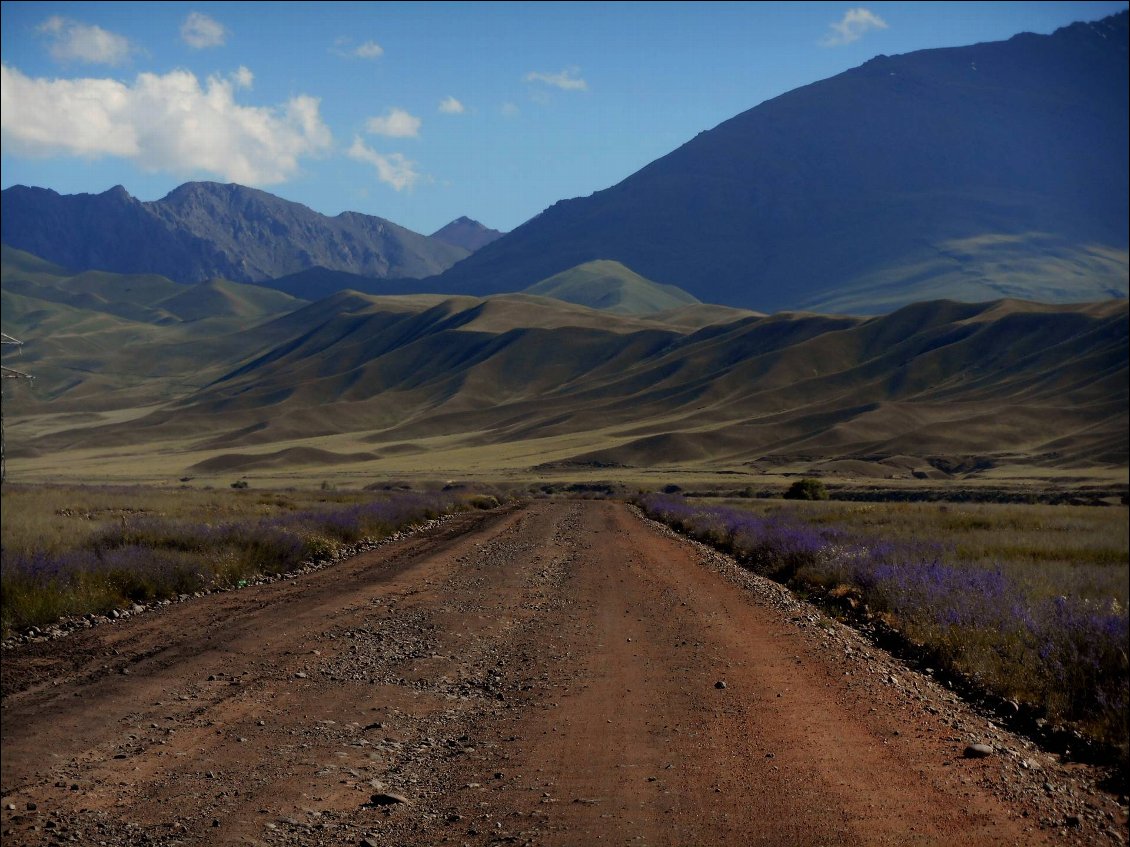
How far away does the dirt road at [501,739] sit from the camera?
593cm

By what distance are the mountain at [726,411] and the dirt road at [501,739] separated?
3370 inches

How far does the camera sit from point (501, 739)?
7.66 metres

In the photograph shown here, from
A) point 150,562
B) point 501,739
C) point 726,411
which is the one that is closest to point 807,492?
point 150,562

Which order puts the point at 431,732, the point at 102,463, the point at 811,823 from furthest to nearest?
the point at 102,463 → the point at 431,732 → the point at 811,823

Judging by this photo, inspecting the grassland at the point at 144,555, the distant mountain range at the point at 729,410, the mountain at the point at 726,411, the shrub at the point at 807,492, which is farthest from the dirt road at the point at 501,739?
the distant mountain range at the point at 729,410

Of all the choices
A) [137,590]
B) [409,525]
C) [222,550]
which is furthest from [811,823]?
[409,525]

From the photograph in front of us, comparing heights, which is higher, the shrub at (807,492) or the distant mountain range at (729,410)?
the distant mountain range at (729,410)

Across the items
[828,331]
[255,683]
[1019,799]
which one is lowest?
[1019,799]

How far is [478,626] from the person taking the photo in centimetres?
1248

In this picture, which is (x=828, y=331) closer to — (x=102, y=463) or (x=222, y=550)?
(x=102, y=463)

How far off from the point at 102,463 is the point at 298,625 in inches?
5388

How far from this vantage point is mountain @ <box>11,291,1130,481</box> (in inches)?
4316

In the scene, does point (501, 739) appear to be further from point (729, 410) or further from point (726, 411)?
point (729, 410)

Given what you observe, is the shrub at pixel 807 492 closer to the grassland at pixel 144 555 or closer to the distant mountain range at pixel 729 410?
the grassland at pixel 144 555
